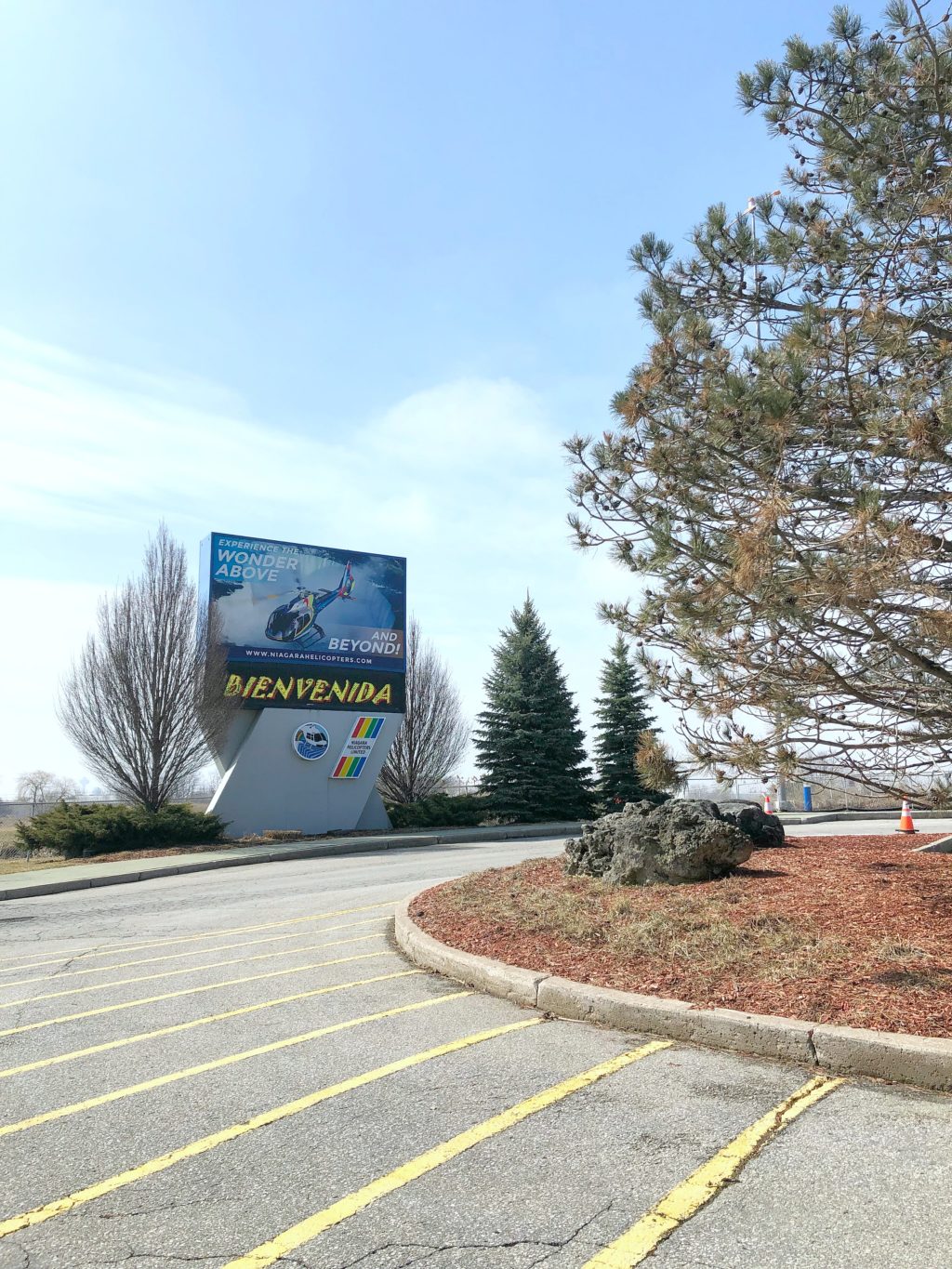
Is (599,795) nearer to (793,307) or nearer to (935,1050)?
(793,307)

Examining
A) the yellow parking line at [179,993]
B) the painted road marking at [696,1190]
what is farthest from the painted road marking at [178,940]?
the painted road marking at [696,1190]

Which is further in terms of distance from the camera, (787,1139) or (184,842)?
(184,842)

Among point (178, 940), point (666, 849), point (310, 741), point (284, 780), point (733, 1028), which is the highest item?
point (310, 741)

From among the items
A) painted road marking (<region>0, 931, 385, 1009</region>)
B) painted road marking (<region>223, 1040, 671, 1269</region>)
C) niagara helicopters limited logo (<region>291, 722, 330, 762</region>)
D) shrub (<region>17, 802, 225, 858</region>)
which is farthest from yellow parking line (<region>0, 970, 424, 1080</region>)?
niagara helicopters limited logo (<region>291, 722, 330, 762</region>)

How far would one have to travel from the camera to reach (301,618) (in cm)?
2703

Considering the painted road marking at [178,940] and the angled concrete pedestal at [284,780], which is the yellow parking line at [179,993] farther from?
the angled concrete pedestal at [284,780]

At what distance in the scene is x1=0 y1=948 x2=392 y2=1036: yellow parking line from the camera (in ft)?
19.2

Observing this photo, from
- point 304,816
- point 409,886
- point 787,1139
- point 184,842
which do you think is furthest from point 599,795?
point 787,1139

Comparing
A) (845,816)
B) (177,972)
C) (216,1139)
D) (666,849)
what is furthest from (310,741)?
(216,1139)

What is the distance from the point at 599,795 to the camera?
3025 cm

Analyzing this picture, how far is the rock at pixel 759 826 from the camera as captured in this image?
37.4ft

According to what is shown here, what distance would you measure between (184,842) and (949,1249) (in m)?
21.4

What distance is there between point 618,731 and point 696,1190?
2762 centimetres

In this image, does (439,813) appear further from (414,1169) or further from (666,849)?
(414,1169)
